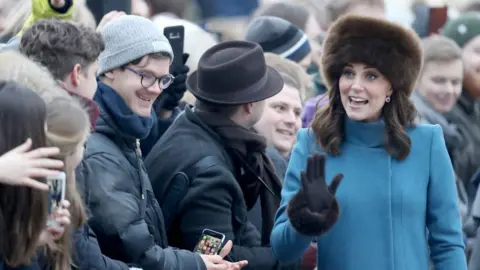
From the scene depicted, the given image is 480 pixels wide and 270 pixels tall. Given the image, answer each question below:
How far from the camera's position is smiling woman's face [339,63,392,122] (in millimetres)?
4855

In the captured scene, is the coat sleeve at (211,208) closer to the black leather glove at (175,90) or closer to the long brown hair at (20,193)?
the black leather glove at (175,90)

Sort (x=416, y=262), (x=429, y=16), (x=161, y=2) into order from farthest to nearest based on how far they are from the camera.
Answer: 1. (x=429, y=16)
2. (x=161, y=2)
3. (x=416, y=262)

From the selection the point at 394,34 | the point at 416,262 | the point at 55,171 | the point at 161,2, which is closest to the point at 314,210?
the point at 416,262

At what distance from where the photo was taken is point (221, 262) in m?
4.79

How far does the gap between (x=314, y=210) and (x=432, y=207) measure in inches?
25.1

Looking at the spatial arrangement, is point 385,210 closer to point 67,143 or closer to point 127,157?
point 127,157

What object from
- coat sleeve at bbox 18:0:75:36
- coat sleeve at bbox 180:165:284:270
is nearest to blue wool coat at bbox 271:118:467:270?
coat sleeve at bbox 180:165:284:270

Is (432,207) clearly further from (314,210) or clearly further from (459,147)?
(459,147)

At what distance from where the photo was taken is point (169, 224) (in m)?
5.16

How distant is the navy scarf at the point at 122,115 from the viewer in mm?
4691

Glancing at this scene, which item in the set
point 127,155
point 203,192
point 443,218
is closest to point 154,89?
point 127,155

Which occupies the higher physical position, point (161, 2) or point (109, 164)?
point (109, 164)

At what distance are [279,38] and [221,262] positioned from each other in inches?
127

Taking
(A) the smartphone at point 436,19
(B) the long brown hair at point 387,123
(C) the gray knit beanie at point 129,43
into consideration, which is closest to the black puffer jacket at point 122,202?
(C) the gray knit beanie at point 129,43
